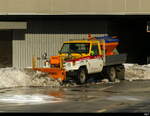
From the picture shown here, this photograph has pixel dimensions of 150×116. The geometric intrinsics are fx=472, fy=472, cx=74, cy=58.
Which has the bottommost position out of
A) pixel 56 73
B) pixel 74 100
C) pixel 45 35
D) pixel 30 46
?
pixel 74 100

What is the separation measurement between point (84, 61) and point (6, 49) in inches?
539

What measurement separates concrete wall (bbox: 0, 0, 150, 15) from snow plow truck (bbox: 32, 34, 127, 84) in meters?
7.73

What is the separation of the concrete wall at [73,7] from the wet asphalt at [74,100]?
12.8 metres

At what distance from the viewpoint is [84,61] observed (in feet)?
75.6

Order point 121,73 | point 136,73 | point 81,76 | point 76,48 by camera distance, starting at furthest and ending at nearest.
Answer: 1. point 136,73
2. point 121,73
3. point 76,48
4. point 81,76

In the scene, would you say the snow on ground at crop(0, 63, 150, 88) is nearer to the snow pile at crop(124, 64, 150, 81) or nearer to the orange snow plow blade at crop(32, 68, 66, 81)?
the orange snow plow blade at crop(32, 68, 66, 81)

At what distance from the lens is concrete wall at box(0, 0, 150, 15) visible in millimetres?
33312

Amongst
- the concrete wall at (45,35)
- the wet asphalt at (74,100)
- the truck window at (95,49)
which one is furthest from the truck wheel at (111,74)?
the concrete wall at (45,35)

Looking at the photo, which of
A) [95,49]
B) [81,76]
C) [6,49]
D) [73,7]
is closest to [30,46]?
[6,49]

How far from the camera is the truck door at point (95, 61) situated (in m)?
23.6

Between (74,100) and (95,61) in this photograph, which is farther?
(95,61)

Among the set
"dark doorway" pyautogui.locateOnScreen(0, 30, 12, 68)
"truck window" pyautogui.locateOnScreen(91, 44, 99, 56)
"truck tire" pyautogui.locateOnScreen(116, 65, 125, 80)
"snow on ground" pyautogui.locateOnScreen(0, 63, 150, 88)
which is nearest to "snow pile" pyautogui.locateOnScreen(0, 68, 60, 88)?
"snow on ground" pyautogui.locateOnScreen(0, 63, 150, 88)

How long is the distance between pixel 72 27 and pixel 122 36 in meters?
4.91

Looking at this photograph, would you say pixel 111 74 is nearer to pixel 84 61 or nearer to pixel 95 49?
pixel 95 49
